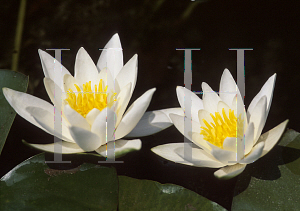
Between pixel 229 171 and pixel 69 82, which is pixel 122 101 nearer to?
pixel 69 82

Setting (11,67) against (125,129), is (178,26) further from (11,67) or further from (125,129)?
(11,67)

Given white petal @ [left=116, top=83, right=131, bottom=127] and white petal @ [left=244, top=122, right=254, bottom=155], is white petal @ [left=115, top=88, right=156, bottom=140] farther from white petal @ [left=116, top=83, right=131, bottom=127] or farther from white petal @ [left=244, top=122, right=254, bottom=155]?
white petal @ [left=244, top=122, right=254, bottom=155]

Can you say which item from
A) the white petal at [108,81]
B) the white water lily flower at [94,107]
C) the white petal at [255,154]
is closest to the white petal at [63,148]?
the white water lily flower at [94,107]

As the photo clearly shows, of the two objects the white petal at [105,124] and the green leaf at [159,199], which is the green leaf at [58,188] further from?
the white petal at [105,124]

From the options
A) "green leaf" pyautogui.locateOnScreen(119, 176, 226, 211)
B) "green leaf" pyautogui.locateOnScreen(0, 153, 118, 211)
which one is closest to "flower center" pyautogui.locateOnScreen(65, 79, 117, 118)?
"green leaf" pyautogui.locateOnScreen(0, 153, 118, 211)

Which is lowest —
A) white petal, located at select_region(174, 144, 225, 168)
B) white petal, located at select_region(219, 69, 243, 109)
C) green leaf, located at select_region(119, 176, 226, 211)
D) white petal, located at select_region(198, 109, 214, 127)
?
green leaf, located at select_region(119, 176, 226, 211)

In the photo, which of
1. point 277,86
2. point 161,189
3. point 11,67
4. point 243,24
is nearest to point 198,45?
point 243,24
